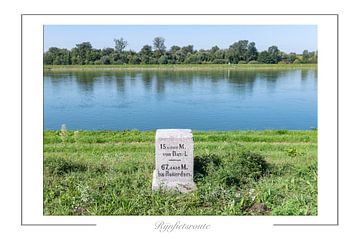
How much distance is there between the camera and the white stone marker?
1013 cm

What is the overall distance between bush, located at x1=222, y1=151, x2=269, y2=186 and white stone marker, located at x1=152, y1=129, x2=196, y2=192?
0.80 metres

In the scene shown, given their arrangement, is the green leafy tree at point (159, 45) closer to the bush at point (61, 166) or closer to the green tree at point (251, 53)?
the green tree at point (251, 53)

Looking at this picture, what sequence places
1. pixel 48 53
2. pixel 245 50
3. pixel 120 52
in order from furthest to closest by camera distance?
pixel 245 50 < pixel 120 52 < pixel 48 53

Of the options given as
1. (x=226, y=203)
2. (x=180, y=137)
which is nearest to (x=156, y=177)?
(x=180, y=137)

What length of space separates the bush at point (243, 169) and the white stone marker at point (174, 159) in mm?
796

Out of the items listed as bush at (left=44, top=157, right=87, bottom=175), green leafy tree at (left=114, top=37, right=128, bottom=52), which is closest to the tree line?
green leafy tree at (left=114, top=37, right=128, bottom=52)

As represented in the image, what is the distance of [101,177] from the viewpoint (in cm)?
1092

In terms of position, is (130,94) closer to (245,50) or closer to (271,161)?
(245,50)

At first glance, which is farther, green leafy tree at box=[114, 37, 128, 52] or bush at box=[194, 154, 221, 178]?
green leafy tree at box=[114, 37, 128, 52]

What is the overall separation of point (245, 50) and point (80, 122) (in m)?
27.3

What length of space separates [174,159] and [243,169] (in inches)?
62.8

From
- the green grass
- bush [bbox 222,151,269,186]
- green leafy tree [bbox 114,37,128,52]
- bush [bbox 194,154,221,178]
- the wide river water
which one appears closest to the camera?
the green grass

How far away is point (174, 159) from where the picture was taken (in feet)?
33.5

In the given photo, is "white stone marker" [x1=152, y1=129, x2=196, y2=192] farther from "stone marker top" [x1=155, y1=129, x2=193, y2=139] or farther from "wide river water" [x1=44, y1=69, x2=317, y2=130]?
"wide river water" [x1=44, y1=69, x2=317, y2=130]
